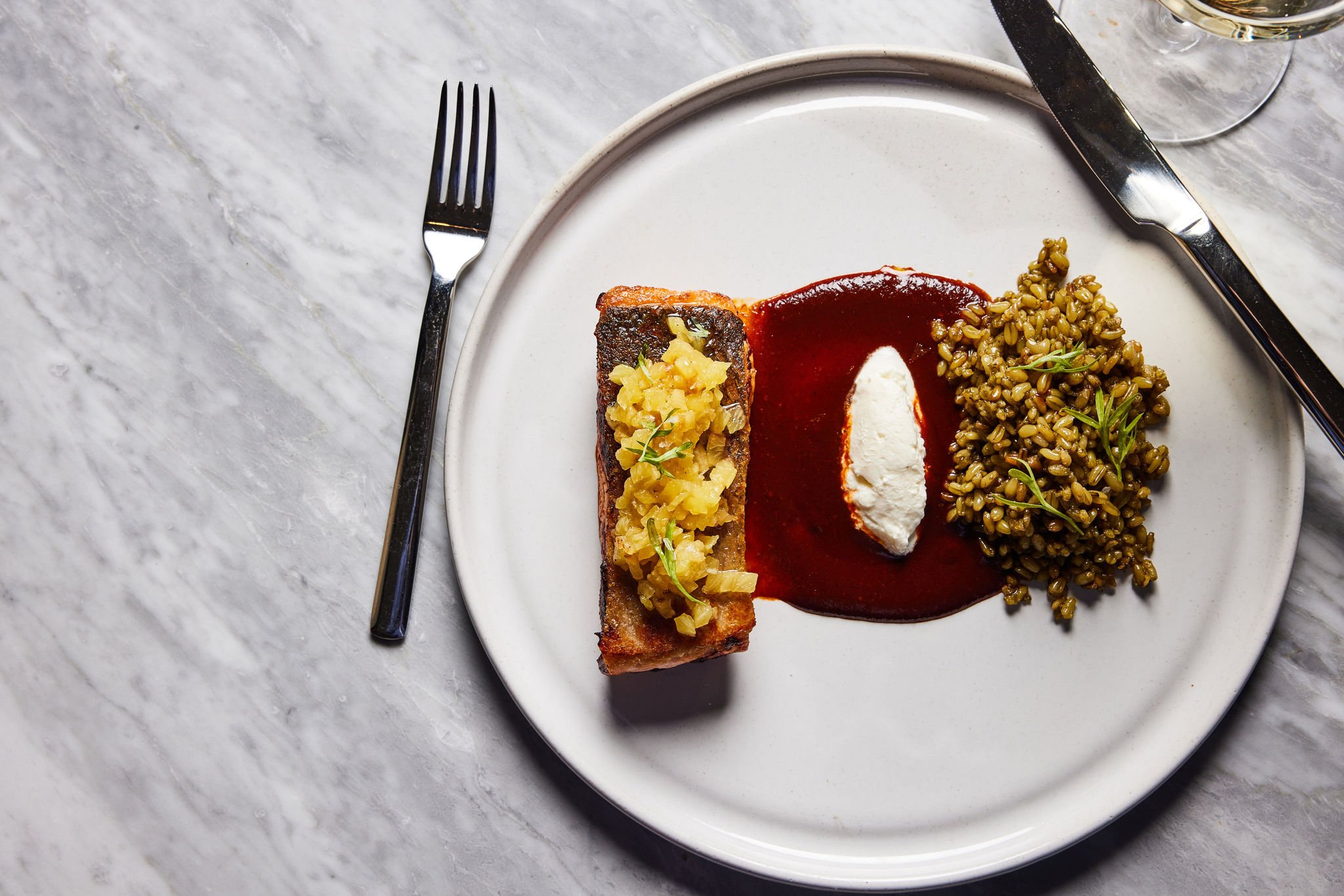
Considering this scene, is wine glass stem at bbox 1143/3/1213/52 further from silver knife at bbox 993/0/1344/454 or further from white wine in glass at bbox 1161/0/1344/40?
white wine in glass at bbox 1161/0/1344/40

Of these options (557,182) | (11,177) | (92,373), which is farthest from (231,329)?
(557,182)

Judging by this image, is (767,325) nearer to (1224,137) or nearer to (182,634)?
(1224,137)

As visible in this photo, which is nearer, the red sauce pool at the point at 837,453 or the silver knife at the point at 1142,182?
the silver knife at the point at 1142,182

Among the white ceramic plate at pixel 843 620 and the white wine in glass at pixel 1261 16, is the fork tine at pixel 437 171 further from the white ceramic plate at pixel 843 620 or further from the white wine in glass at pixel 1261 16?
the white wine in glass at pixel 1261 16

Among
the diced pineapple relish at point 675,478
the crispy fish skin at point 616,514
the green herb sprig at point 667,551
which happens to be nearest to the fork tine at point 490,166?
the crispy fish skin at point 616,514

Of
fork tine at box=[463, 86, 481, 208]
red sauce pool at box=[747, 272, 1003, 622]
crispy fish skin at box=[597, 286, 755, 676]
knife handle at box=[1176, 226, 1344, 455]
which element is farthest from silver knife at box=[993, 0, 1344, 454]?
fork tine at box=[463, 86, 481, 208]

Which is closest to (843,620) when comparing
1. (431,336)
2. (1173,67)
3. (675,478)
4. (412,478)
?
(675,478)

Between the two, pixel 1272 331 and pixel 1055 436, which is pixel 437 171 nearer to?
pixel 1055 436
